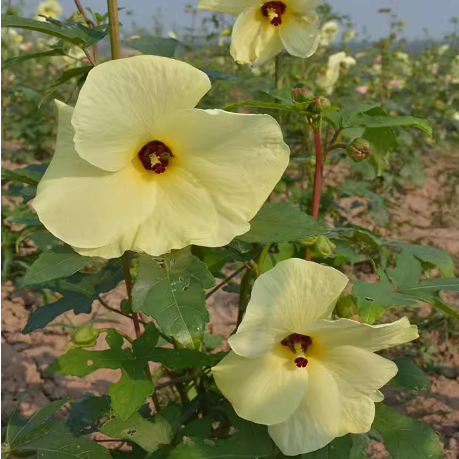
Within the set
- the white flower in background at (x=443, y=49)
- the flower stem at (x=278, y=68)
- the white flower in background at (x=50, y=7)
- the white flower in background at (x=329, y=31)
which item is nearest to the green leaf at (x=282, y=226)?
the flower stem at (x=278, y=68)

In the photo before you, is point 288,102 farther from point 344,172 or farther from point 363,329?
point 344,172

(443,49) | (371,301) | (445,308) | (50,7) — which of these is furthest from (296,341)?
(443,49)

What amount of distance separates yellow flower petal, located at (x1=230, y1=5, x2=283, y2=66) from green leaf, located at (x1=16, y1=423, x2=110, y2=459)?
0.85 meters

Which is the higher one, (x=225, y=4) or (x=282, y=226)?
(x=225, y=4)

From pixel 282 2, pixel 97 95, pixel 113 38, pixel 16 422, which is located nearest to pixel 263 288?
pixel 97 95

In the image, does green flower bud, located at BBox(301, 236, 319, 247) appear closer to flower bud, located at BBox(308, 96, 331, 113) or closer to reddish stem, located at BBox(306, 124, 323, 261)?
reddish stem, located at BBox(306, 124, 323, 261)

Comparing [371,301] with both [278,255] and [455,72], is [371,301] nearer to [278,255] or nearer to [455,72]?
[278,255]

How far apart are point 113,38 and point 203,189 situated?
325 millimetres

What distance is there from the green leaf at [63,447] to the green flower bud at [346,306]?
0.55 m

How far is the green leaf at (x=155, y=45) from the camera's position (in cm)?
123

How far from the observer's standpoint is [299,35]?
1.33 m

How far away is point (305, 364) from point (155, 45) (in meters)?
0.71

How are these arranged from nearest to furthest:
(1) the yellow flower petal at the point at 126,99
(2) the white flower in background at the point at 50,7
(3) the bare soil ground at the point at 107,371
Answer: (1) the yellow flower petal at the point at 126,99 < (3) the bare soil ground at the point at 107,371 < (2) the white flower in background at the point at 50,7

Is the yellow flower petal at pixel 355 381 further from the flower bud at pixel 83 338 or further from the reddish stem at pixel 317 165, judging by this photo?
the flower bud at pixel 83 338
